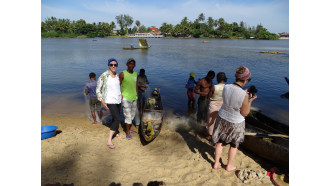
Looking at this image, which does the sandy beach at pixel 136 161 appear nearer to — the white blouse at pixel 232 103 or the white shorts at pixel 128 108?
the white shorts at pixel 128 108

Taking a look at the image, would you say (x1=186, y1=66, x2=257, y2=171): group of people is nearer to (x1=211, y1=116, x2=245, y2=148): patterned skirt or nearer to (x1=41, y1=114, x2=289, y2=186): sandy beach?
(x1=211, y1=116, x2=245, y2=148): patterned skirt

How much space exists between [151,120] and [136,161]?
1782 mm

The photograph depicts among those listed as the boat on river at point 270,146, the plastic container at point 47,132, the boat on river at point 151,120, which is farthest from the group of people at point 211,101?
the plastic container at point 47,132

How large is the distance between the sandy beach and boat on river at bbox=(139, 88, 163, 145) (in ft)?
0.97

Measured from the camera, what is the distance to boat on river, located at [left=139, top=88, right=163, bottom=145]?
18.4ft

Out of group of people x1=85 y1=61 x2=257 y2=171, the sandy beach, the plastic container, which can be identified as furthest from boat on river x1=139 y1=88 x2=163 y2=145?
the plastic container

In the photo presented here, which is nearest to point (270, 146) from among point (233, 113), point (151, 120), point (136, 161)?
point (233, 113)

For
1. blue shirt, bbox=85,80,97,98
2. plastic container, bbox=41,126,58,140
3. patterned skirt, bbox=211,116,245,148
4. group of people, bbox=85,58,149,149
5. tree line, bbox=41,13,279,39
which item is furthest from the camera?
tree line, bbox=41,13,279,39

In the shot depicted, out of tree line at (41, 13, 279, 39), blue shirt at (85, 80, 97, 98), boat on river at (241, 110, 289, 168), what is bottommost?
boat on river at (241, 110, 289, 168)

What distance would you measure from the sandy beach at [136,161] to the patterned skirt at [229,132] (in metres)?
0.95

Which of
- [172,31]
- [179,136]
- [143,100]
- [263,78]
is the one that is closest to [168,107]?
[143,100]

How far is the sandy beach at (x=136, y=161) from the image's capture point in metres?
3.96

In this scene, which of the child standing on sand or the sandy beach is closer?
the sandy beach

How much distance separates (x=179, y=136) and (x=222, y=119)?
283 centimetres
